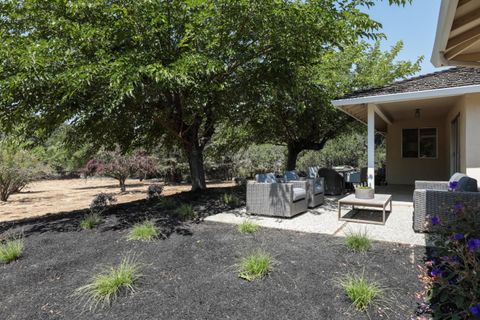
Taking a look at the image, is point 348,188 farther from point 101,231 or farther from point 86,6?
point 86,6

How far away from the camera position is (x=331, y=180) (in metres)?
9.73

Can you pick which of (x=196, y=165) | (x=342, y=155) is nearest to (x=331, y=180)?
(x=196, y=165)

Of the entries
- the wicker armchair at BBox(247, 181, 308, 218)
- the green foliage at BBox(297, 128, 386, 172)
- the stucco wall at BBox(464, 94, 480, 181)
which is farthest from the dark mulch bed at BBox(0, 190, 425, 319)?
the green foliage at BBox(297, 128, 386, 172)

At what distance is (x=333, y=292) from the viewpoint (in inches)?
118

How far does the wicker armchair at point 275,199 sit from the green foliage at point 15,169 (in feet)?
35.0

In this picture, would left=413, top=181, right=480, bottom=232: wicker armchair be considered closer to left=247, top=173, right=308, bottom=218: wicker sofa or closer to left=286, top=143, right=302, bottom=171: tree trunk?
left=247, top=173, right=308, bottom=218: wicker sofa

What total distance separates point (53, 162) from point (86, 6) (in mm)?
24057

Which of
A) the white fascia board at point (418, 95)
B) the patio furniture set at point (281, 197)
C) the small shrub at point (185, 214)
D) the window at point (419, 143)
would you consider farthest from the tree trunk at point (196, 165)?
the window at point (419, 143)

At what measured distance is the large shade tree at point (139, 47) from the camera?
4996 mm

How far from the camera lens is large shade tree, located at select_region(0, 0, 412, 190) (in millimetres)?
4996

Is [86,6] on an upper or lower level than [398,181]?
upper

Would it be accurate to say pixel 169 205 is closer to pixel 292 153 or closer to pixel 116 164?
pixel 292 153

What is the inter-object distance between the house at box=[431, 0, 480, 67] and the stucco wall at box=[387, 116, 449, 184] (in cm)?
842

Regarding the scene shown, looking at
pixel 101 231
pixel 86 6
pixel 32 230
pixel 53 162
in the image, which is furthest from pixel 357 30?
pixel 53 162
